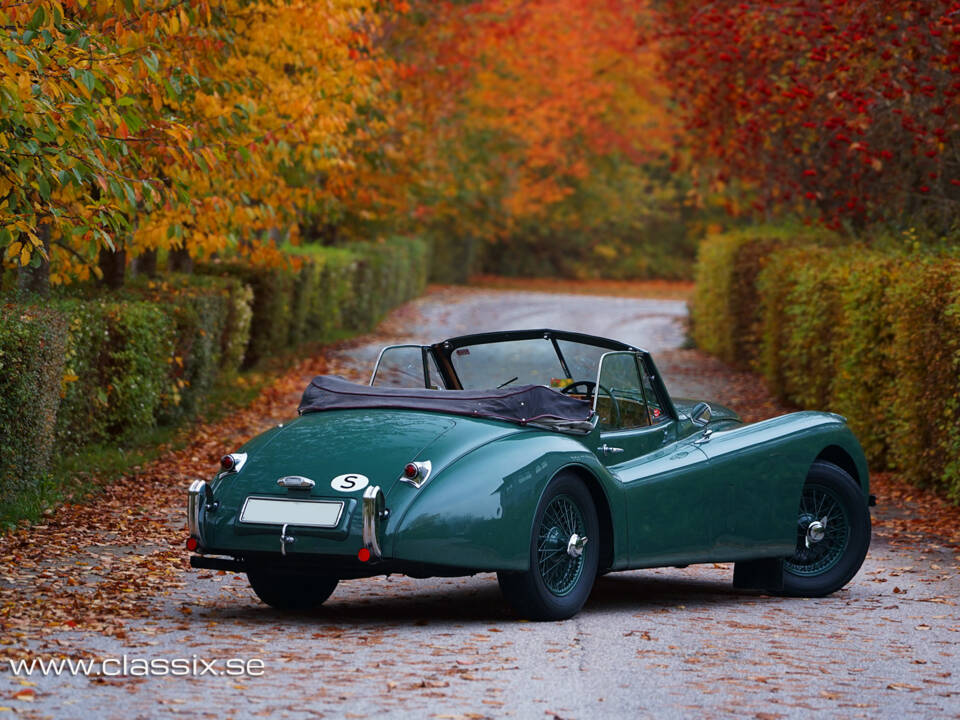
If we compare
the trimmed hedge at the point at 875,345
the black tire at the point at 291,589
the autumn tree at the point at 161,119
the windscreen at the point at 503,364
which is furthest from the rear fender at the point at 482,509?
the trimmed hedge at the point at 875,345

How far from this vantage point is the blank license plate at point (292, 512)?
6.80 metres

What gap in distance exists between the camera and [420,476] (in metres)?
6.84

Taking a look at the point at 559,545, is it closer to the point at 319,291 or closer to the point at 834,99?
the point at 834,99

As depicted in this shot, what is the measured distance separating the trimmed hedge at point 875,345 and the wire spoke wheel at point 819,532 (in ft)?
8.85

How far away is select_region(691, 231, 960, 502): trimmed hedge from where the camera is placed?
11.8 metres

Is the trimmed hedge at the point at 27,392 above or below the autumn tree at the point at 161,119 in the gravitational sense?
below

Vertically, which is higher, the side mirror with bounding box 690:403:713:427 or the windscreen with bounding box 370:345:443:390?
the windscreen with bounding box 370:345:443:390

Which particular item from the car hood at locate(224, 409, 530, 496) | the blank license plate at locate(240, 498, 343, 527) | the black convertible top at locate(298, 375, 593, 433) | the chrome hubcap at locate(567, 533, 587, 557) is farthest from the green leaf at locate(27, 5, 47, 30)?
the chrome hubcap at locate(567, 533, 587, 557)

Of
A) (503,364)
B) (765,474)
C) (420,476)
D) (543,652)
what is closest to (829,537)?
(765,474)

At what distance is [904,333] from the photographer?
12578 mm

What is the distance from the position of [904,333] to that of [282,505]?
7253mm

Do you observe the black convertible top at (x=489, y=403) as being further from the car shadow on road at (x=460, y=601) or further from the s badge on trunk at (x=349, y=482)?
the car shadow on road at (x=460, y=601)

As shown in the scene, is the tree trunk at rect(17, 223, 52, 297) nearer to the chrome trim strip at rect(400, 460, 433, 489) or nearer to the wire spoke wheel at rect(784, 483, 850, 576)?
the chrome trim strip at rect(400, 460, 433, 489)

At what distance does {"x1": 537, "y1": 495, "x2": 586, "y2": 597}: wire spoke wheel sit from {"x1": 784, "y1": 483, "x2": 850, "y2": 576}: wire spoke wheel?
187cm
